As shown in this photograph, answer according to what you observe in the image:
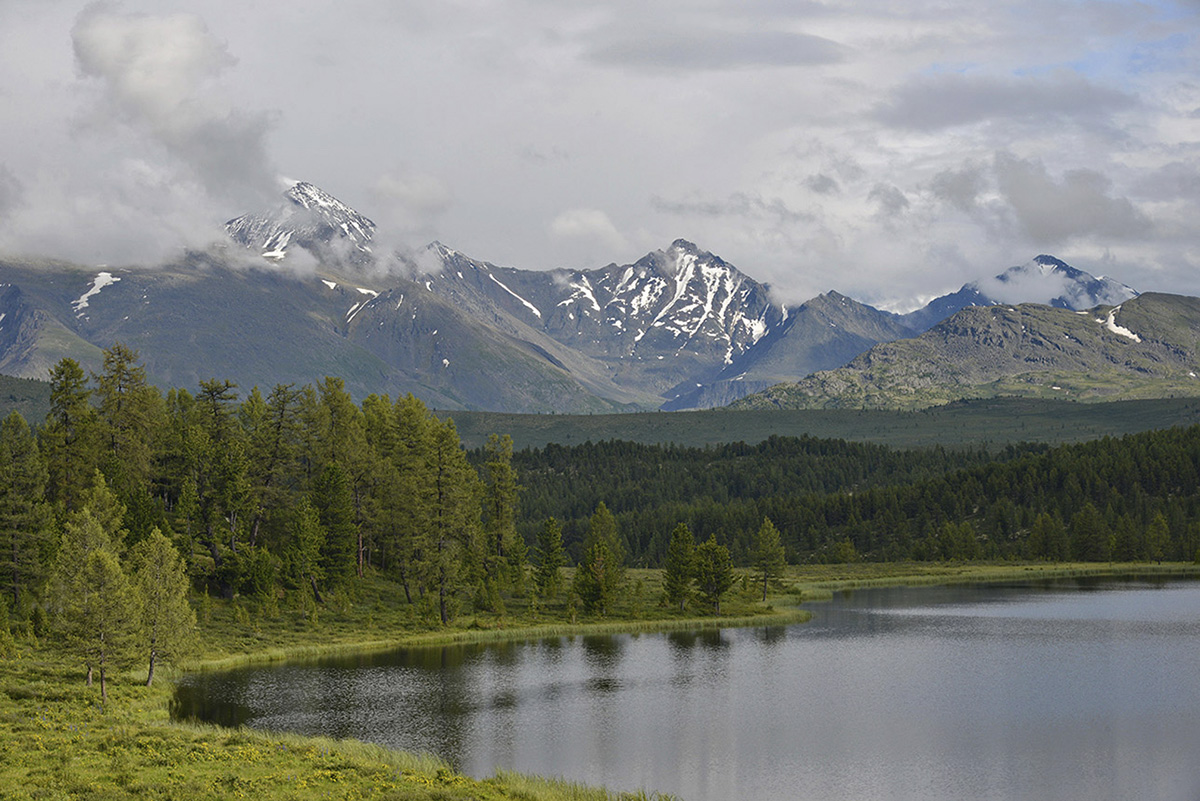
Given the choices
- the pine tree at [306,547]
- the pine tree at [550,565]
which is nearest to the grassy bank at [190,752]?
the pine tree at [306,547]

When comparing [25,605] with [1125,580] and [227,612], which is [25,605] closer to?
[227,612]

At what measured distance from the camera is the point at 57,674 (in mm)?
76875

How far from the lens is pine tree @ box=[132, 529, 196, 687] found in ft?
257

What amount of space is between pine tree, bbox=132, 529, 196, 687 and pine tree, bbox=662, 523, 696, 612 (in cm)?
6612

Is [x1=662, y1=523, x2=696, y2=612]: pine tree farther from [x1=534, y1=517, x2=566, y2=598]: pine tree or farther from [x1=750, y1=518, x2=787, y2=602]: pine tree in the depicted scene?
[x1=750, y1=518, x2=787, y2=602]: pine tree

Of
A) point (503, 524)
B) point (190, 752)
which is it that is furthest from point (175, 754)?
point (503, 524)

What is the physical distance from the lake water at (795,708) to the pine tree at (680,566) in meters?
15.1

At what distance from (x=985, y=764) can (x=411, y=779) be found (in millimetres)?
31806

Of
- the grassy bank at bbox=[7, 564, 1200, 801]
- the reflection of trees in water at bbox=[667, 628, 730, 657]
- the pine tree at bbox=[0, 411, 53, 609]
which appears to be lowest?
the reflection of trees in water at bbox=[667, 628, 730, 657]

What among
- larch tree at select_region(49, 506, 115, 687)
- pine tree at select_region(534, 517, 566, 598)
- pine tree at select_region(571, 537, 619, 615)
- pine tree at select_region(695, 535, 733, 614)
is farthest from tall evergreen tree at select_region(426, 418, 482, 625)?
larch tree at select_region(49, 506, 115, 687)

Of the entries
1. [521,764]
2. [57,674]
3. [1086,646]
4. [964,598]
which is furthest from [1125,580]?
[57,674]

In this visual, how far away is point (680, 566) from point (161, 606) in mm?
71344

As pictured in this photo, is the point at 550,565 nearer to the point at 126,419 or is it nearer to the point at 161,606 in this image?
the point at 126,419

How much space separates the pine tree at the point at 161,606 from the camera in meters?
78.2
